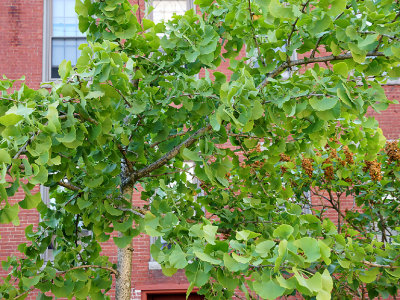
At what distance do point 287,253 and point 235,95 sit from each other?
91 centimetres

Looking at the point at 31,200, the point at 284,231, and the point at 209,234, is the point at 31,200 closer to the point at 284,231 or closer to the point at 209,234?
the point at 209,234

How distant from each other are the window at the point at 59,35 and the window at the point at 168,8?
5.44 ft

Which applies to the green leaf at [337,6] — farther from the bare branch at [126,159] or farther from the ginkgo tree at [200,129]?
the bare branch at [126,159]

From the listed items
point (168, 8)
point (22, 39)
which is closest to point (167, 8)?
point (168, 8)

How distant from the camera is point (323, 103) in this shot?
8.60 feet

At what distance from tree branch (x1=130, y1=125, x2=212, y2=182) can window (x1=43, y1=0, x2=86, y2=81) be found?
6.59 metres

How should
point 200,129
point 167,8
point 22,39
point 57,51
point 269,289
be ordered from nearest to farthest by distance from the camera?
point 269,289, point 200,129, point 22,39, point 57,51, point 167,8

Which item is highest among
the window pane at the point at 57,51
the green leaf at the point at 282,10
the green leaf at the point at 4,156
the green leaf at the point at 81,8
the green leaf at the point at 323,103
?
the window pane at the point at 57,51

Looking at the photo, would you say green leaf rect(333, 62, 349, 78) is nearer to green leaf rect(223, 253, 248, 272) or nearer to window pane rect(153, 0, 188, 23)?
green leaf rect(223, 253, 248, 272)

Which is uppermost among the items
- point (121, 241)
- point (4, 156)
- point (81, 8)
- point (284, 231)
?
point (81, 8)

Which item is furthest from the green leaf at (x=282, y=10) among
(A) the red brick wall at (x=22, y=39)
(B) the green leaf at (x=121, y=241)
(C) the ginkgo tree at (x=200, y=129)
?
(A) the red brick wall at (x=22, y=39)

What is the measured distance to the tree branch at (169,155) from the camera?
3.40 metres

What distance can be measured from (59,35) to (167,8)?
7.83ft

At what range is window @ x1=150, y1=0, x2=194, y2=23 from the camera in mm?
9981
